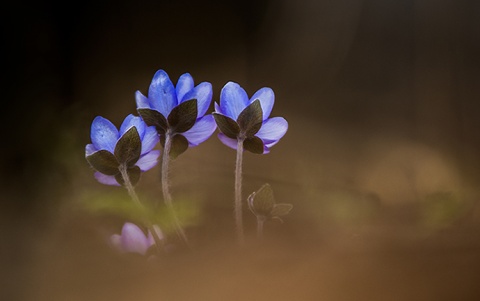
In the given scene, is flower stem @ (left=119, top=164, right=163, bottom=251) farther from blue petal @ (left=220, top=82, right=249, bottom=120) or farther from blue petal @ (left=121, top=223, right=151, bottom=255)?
blue petal @ (left=220, top=82, right=249, bottom=120)

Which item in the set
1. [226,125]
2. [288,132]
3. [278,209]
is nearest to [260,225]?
[278,209]

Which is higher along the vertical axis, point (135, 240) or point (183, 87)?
point (183, 87)

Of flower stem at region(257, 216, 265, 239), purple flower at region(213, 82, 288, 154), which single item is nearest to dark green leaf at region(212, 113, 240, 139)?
purple flower at region(213, 82, 288, 154)

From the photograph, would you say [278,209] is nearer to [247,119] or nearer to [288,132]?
[247,119]

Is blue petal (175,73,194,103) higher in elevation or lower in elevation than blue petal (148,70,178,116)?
higher

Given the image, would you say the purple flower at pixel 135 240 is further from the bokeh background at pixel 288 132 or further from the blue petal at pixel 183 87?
the blue petal at pixel 183 87
